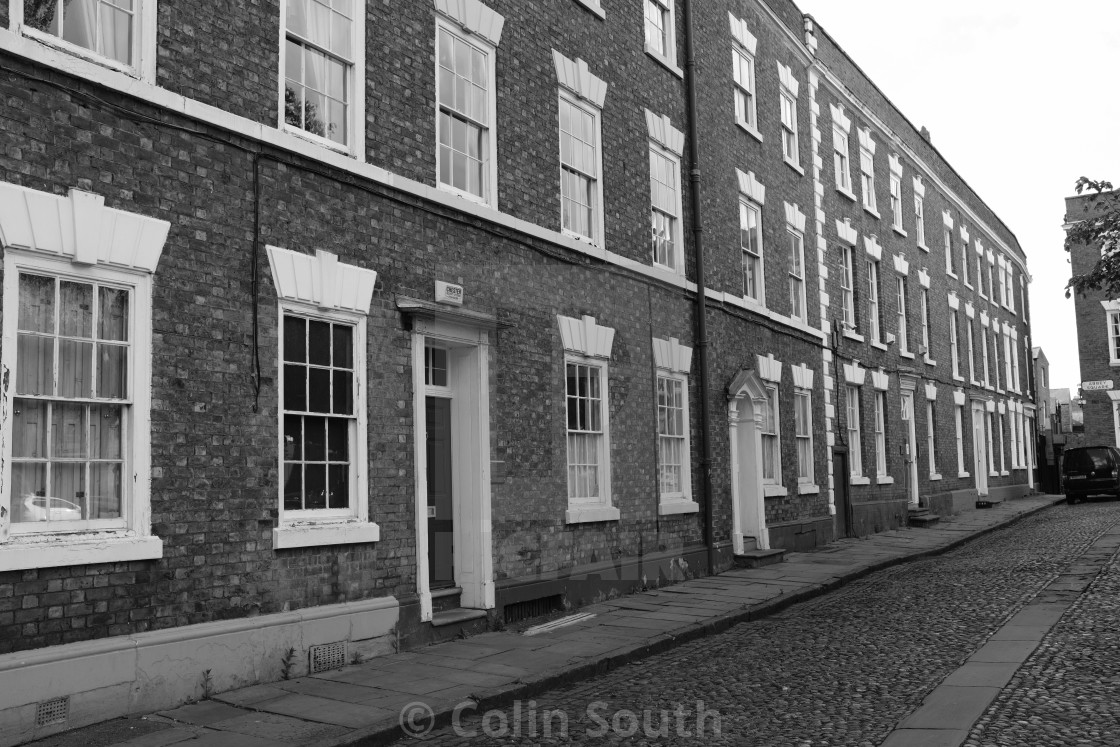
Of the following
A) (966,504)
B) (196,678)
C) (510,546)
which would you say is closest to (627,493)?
(510,546)

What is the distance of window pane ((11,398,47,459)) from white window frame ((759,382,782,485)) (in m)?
Result: 13.0

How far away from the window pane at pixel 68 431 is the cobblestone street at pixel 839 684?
10.0 feet

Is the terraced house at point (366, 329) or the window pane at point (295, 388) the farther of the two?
the window pane at point (295, 388)

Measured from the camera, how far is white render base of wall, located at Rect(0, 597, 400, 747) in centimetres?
630

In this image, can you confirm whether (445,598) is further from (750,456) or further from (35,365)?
(750,456)

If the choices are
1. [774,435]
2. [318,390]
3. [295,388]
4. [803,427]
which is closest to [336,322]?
[318,390]

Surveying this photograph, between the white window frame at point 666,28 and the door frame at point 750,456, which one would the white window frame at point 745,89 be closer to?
the white window frame at point 666,28

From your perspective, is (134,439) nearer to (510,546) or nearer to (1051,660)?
(510,546)

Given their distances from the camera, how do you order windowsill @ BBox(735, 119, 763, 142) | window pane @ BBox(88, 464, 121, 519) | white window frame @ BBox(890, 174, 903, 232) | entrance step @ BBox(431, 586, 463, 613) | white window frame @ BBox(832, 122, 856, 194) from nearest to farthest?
window pane @ BBox(88, 464, 121, 519) → entrance step @ BBox(431, 586, 463, 613) → windowsill @ BBox(735, 119, 763, 142) → white window frame @ BBox(832, 122, 856, 194) → white window frame @ BBox(890, 174, 903, 232)

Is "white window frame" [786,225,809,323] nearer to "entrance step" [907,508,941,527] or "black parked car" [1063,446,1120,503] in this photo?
"entrance step" [907,508,941,527]

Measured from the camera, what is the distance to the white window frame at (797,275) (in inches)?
790

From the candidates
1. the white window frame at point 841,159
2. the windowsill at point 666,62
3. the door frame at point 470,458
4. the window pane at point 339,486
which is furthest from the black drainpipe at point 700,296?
the white window frame at point 841,159

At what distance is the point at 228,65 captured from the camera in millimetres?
8227

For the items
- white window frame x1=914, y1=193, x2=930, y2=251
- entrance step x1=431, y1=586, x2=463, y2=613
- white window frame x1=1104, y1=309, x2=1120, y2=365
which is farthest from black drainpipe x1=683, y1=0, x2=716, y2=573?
white window frame x1=1104, y1=309, x2=1120, y2=365
